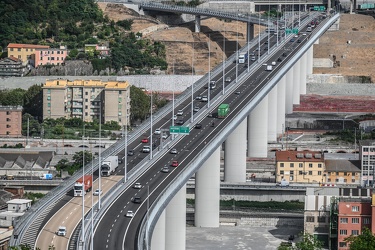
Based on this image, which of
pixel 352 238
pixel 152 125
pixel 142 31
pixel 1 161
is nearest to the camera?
pixel 352 238

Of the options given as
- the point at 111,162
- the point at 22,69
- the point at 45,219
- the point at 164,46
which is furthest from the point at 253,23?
the point at 45,219

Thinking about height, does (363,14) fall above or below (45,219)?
above

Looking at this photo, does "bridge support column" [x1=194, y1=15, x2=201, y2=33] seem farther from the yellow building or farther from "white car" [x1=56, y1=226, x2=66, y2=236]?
"white car" [x1=56, y1=226, x2=66, y2=236]

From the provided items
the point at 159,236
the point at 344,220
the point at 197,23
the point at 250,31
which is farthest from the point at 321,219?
the point at 197,23

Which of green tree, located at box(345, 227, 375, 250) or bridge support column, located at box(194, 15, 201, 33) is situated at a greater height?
bridge support column, located at box(194, 15, 201, 33)

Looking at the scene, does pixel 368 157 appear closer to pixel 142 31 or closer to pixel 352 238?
pixel 352 238

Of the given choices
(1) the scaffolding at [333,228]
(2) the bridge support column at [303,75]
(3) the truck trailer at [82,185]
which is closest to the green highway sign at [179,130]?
(1) the scaffolding at [333,228]

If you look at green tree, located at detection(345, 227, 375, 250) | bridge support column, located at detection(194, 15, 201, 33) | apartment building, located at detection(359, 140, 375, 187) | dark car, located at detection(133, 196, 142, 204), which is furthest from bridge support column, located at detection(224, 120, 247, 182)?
bridge support column, located at detection(194, 15, 201, 33)
